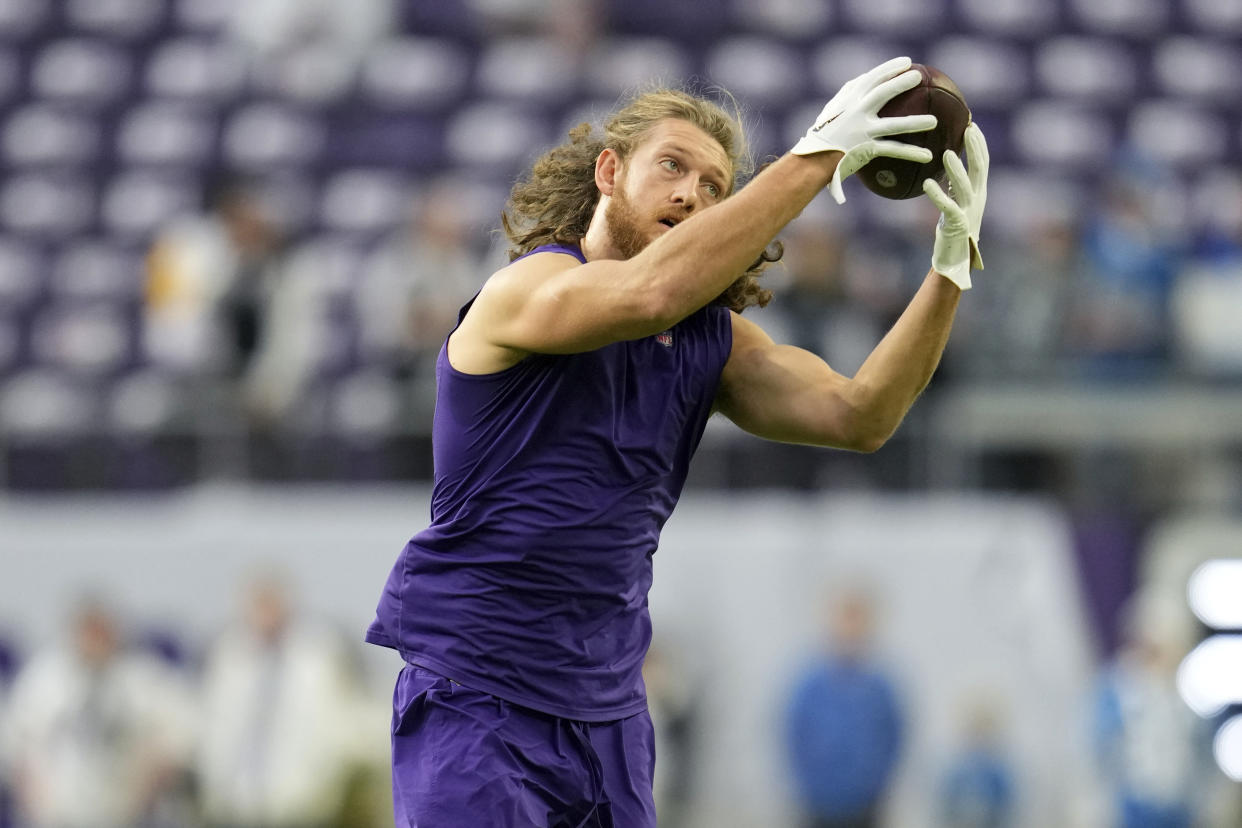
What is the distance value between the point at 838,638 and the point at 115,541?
431 cm

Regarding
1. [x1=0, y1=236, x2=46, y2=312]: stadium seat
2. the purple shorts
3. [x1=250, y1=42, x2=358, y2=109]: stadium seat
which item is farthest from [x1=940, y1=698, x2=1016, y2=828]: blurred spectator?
[x1=0, y1=236, x2=46, y2=312]: stadium seat

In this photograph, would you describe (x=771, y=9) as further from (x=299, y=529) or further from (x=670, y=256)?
(x=670, y=256)

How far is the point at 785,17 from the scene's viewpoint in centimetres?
1415

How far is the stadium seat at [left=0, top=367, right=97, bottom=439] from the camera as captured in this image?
419 inches

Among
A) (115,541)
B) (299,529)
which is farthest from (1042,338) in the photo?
(115,541)

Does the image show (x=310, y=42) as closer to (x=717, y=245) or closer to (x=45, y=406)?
(x=45, y=406)

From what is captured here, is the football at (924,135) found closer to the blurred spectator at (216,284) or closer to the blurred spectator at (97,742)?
the blurred spectator at (216,284)

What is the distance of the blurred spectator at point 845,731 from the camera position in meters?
9.23

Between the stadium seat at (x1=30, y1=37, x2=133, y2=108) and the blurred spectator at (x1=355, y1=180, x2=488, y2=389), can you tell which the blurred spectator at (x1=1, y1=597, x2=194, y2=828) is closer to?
the blurred spectator at (x1=355, y1=180, x2=488, y2=389)

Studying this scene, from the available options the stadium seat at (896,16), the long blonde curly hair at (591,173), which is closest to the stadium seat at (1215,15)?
the stadium seat at (896,16)

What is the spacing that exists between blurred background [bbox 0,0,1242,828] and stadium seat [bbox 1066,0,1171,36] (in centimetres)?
231

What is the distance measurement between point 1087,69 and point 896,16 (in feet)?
4.88

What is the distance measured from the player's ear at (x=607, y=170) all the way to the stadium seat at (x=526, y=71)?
940cm

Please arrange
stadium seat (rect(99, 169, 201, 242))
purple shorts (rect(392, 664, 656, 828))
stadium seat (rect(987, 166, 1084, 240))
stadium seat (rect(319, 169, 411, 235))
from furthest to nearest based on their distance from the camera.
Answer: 1. stadium seat (rect(99, 169, 201, 242))
2. stadium seat (rect(319, 169, 411, 235))
3. stadium seat (rect(987, 166, 1084, 240))
4. purple shorts (rect(392, 664, 656, 828))
